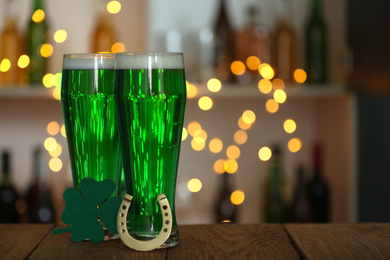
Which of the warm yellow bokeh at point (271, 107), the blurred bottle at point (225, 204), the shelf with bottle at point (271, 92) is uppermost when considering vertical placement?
the shelf with bottle at point (271, 92)

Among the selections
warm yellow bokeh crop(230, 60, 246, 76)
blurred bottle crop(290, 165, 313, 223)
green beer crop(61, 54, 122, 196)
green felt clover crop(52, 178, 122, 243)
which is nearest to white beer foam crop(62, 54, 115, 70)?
green beer crop(61, 54, 122, 196)

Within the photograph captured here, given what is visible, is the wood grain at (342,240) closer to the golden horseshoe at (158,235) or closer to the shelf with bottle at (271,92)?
the golden horseshoe at (158,235)

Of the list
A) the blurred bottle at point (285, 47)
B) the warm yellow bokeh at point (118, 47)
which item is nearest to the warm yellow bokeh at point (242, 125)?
the blurred bottle at point (285, 47)

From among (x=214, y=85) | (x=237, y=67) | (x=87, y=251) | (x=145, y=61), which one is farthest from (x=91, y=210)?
(x=237, y=67)

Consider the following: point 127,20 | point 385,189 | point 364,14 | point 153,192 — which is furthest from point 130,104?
point 127,20

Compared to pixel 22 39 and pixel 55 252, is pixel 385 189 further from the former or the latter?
pixel 22 39

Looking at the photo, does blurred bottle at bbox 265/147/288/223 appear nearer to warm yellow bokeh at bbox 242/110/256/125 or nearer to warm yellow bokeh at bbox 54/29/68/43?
warm yellow bokeh at bbox 242/110/256/125
